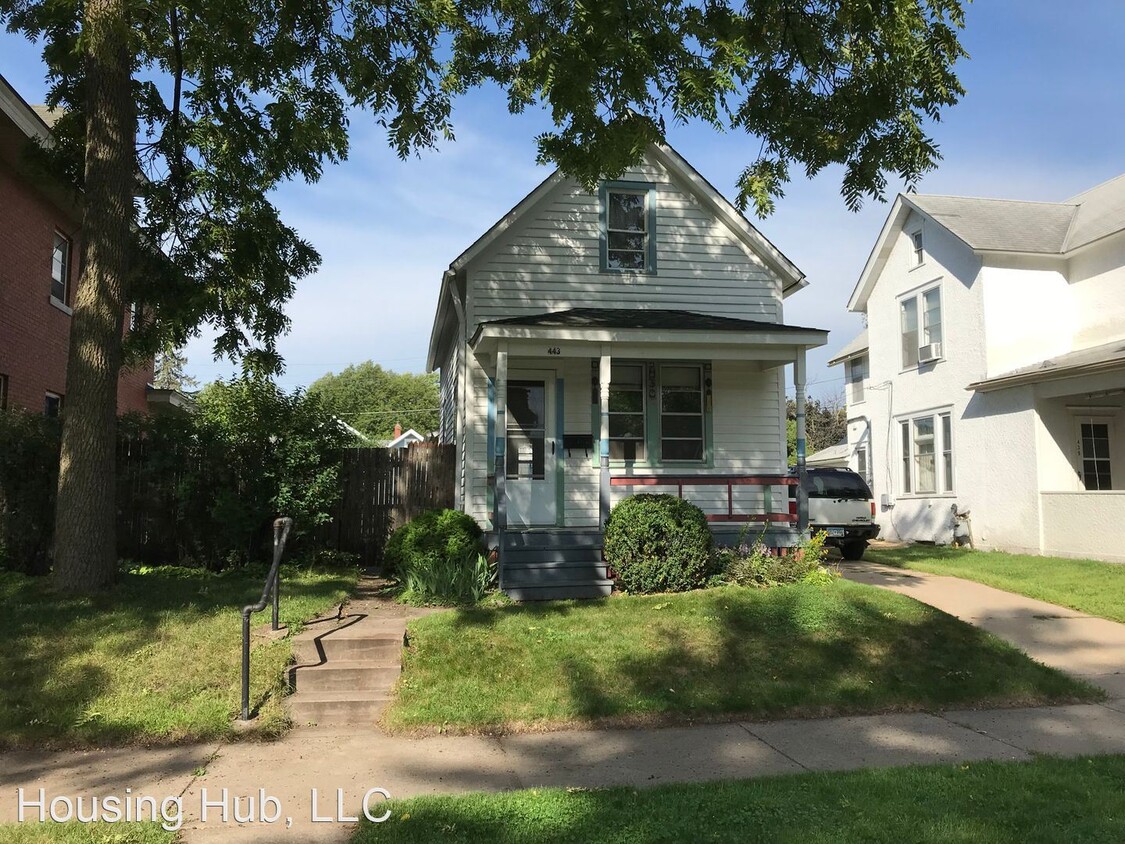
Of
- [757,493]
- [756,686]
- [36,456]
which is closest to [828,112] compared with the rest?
[756,686]

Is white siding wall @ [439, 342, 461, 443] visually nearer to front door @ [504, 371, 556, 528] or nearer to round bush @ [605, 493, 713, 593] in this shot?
front door @ [504, 371, 556, 528]

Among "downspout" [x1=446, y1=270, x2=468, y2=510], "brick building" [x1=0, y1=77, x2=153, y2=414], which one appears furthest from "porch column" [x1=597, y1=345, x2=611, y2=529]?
"brick building" [x1=0, y1=77, x2=153, y2=414]

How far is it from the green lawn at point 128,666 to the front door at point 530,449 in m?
3.87

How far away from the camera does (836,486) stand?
17.1m

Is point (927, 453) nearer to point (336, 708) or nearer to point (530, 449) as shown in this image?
point (530, 449)

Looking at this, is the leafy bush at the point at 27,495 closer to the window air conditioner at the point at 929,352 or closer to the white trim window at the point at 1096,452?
the window air conditioner at the point at 929,352

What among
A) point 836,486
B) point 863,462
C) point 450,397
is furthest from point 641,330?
point 863,462

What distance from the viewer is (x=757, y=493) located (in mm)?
12773

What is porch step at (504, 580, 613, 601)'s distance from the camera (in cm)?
1008

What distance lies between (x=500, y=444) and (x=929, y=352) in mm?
13537

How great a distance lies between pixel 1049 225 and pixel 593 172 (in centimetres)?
1657

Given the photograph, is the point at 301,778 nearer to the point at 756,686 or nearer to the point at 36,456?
the point at 756,686

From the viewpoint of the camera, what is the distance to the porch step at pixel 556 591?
33.1ft

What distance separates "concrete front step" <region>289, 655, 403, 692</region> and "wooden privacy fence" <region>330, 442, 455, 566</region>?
6.15 metres
